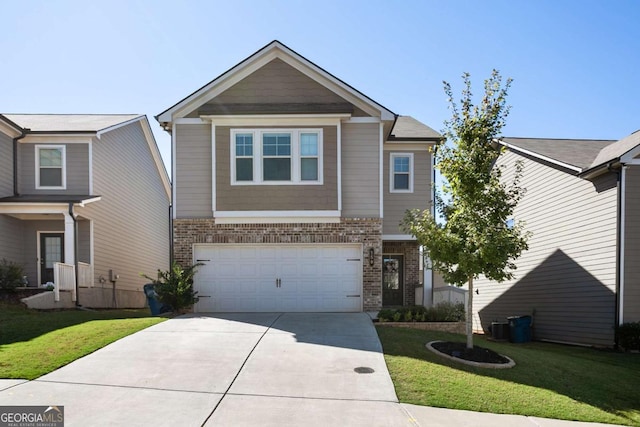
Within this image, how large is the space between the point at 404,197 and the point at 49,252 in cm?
1364

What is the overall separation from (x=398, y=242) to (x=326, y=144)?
5.53 m

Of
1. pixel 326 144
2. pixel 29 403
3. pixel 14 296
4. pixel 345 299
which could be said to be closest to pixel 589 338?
pixel 345 299

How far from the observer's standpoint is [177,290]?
13844 millimetres

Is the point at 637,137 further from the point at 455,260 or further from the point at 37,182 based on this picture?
the point at 37,182

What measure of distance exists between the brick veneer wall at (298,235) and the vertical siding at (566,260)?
566 cm

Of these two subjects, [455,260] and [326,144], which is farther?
[326,144]

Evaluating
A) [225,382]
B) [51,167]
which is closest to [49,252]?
[51,167]

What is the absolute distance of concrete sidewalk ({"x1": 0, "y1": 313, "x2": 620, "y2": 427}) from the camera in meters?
6.42

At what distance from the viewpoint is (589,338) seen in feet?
44.4

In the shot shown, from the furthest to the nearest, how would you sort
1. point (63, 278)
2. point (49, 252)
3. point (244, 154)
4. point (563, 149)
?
point (49, 252), point (563, 149), point (63, 278), point (244, 154)

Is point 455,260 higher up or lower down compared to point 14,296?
higher up

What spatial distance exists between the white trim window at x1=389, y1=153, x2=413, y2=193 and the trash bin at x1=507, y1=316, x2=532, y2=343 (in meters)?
5.59

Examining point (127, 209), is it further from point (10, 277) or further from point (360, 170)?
point (360, 170)

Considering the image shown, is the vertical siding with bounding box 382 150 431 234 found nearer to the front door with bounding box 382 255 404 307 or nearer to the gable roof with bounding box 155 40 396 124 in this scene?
the front door with bounding box 382 255 404 307
